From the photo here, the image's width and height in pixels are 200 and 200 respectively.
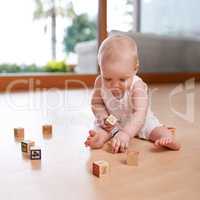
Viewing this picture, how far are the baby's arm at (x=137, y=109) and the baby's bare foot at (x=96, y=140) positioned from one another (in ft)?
0.23

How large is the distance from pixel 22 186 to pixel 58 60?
2629 millimetres

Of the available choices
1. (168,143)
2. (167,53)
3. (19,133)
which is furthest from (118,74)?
(167,53)

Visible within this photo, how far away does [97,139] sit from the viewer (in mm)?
1168

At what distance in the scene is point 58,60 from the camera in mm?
3395

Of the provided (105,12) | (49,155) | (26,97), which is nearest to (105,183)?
(49,155)

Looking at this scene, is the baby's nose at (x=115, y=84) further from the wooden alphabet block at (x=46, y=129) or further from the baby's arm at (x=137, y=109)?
the wooden alphabet block at (x=46, y=129)

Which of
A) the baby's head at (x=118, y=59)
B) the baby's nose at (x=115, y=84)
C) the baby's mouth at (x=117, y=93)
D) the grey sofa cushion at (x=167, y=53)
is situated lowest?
the grey sofa cushion at (x=167, y=53)

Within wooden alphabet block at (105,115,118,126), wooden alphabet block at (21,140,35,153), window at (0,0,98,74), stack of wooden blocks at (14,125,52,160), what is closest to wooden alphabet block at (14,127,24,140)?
stack of wooden blocks at (14,125,52,160)

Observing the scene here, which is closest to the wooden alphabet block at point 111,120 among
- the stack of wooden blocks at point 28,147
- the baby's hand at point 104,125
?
the baby's hand at point 104,125

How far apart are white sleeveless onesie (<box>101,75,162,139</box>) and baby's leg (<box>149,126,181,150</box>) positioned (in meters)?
0.02

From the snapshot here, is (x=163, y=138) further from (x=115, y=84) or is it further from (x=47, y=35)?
(x=47, y=35)

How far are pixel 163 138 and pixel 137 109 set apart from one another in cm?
13

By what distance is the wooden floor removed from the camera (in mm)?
791

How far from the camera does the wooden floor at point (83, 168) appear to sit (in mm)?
791
